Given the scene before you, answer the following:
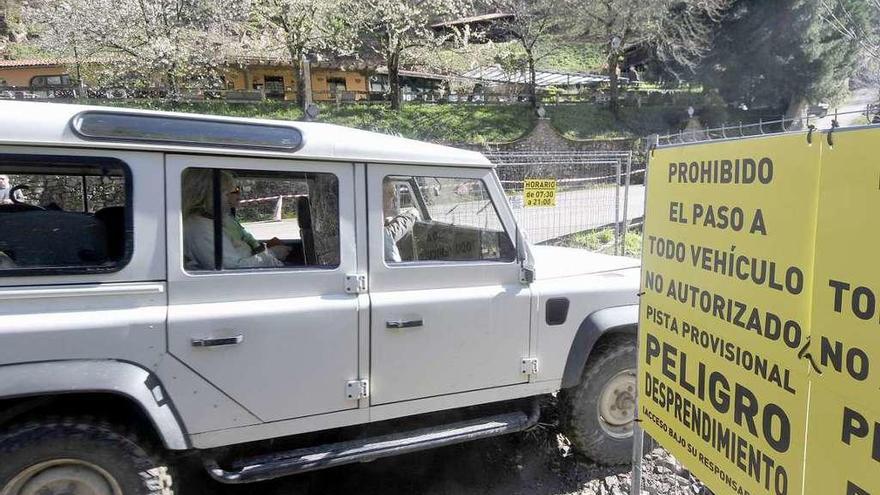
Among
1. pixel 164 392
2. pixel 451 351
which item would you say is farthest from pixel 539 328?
pixel 164 392

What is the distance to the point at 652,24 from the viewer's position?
26.8 meters

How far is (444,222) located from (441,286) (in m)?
0.55

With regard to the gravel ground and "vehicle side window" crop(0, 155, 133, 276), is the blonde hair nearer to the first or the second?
"vehicle side window" crop(0, 155, 133, 276)

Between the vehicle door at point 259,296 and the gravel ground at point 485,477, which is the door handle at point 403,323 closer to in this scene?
the vehicle door at point 259,296

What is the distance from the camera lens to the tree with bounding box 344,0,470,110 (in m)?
22.2

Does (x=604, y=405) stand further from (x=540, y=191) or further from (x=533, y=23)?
(x=533, y=23)

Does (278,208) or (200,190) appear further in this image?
(278,208)

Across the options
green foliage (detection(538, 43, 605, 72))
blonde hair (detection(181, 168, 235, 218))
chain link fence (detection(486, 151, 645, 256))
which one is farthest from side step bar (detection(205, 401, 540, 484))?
green foliage (detection(538, 43, 605, 72))

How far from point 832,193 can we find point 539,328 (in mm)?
1818

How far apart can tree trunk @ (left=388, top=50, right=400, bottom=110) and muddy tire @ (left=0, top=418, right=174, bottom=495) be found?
78.6 ft

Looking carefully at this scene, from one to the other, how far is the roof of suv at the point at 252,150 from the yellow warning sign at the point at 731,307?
120cm

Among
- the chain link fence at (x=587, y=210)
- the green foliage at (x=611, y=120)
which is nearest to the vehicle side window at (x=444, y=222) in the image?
the chain link fence at (x=587, y=210)

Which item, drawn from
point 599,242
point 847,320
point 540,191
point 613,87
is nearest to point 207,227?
point 847,320

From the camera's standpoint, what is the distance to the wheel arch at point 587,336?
3.21 meters
